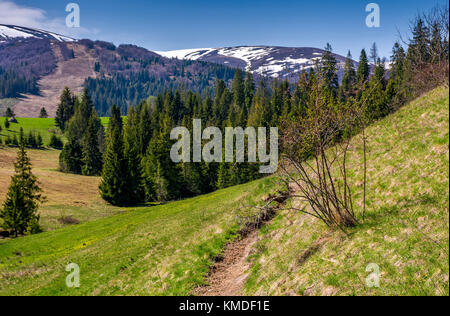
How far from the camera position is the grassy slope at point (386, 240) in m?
7.71

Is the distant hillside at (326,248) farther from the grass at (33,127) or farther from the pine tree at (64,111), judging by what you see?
the pine tree at (64,111)

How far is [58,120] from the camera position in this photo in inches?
5930

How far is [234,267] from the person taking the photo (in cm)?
1421

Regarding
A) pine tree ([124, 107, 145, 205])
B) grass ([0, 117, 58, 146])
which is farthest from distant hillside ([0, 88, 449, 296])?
grass ([0, 117, 58, 146])

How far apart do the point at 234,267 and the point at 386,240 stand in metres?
7.05

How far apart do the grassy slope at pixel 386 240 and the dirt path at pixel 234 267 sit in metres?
0.60

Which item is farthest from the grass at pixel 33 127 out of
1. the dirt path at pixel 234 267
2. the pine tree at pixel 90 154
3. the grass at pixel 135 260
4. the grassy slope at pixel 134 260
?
the dirt path at pixel 234 267

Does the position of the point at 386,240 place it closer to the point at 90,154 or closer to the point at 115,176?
the point at 115,176

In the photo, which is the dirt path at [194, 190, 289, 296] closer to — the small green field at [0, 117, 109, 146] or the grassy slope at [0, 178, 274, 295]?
the grassy slope at [0, 178, 274, 295]

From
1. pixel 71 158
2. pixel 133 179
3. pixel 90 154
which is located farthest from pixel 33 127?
pixel 133 179

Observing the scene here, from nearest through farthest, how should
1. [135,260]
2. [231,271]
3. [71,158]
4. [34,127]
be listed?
1. [231,271]
2. [135,260]
3. [71,158]
4. [34,127]

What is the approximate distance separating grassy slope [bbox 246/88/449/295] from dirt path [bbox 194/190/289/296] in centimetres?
60

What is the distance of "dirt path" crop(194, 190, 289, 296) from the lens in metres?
12.2
